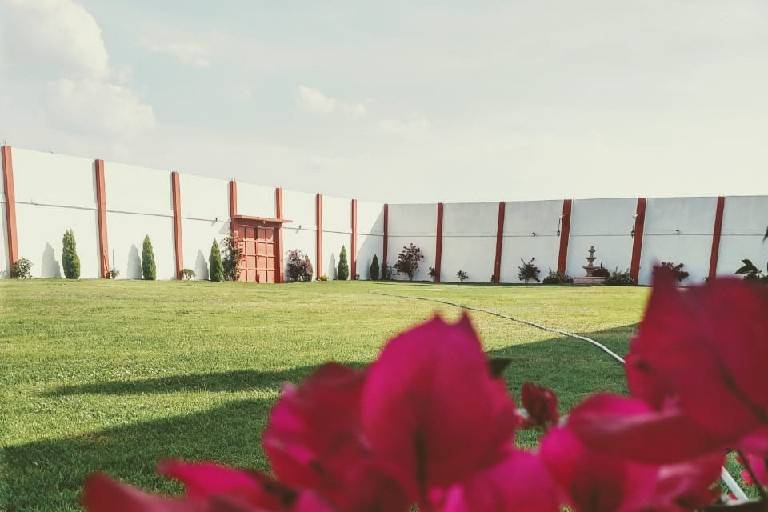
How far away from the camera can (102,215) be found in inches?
594

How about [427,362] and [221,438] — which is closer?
[427,362]

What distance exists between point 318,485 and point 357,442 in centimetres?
3

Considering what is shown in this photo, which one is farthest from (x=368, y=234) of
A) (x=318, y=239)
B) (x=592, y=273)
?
(x=592, y=273)

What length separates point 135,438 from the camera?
290 centimetres

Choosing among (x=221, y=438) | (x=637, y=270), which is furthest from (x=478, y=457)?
(x=637, y=270)

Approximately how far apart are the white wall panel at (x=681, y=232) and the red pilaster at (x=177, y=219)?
1650cm

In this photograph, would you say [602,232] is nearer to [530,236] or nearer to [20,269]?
[530,236]

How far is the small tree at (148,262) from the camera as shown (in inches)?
615

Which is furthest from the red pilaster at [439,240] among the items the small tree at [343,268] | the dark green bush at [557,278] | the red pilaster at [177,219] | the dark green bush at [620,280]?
the red pilaster at [177,219]

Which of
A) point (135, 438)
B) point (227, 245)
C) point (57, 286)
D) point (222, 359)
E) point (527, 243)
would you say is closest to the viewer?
point (135, 438)

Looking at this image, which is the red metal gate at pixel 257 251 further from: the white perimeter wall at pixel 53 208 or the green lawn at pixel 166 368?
the green lawn at pixel 166 368

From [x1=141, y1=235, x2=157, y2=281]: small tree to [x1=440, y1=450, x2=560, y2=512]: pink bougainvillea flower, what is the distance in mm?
16977

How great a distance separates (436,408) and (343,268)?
21802 millimetres

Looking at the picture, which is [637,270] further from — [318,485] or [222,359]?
[318,485]
